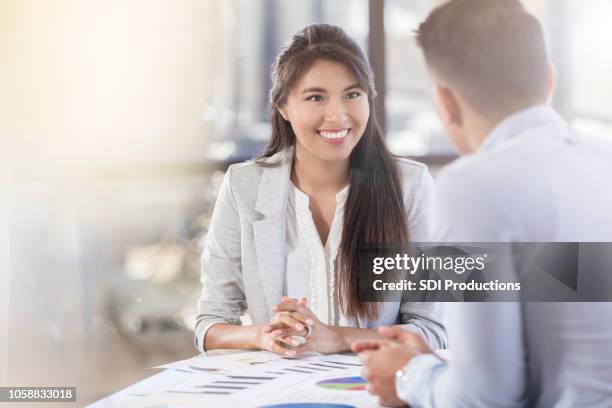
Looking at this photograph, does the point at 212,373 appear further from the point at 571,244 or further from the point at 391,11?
the point at 391,11

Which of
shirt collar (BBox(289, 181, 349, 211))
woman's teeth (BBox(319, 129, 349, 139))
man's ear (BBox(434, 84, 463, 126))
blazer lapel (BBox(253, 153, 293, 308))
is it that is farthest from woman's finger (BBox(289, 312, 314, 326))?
man's ear (BBox(434, 84, 463, 126))

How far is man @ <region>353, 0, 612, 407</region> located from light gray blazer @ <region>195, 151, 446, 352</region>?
18.7 inches

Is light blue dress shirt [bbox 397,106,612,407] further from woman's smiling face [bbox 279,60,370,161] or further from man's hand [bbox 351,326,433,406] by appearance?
woman's smiling face [bbox 279,60,370,161]

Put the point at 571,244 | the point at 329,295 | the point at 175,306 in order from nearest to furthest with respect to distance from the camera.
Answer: the point at 571,244, the point at 329,295, the point at 175,306

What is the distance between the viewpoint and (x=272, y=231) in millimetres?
1395

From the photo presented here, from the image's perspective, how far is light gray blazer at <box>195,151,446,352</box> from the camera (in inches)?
54.1

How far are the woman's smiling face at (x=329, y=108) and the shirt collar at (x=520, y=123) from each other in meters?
0.56

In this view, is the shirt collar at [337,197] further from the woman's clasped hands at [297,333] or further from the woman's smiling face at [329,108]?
the woman's clasped hands at [297,333]

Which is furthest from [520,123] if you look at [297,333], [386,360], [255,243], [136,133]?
[136,133]

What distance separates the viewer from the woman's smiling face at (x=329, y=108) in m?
1.39

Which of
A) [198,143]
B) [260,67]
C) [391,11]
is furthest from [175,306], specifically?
[391,11]

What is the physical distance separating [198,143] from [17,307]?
69 centimetres

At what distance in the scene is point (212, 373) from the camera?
3.55ft

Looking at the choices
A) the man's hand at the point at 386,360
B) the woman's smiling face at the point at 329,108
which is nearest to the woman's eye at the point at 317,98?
the woman's smiling face at the point at 329,108
